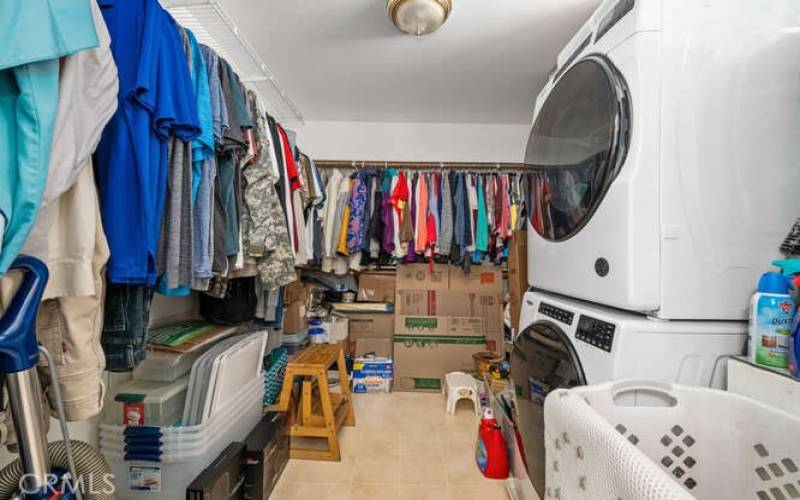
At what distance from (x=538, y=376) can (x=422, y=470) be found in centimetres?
101

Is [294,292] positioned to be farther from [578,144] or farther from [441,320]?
[578,144]

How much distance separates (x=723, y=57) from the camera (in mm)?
735

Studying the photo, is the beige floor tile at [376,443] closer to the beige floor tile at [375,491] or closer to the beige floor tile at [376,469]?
the beige floor tile at [376,469]

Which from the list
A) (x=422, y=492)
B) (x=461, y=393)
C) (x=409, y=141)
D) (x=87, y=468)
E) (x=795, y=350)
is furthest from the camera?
(x=409, y=141)

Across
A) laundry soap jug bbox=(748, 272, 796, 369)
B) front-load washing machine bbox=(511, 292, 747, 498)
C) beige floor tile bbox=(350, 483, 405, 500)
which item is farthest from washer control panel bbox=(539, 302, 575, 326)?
beige floor tile bbox=(350, 483, 405, 500)

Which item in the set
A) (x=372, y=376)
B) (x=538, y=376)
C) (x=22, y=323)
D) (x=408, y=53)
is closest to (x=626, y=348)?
(x=538, y=376)

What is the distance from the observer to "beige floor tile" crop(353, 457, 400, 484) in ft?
5.02

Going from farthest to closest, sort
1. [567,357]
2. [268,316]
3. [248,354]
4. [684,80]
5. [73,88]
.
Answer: [268,316] → [248,354] → [567,357] → [684,80] → [73,88]

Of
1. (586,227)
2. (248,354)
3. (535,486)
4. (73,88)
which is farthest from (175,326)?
(586,227)

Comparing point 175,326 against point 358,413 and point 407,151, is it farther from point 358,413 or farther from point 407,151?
point 407,151

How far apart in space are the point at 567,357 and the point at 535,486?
0.50 meters

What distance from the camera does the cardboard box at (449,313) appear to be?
8.87 ft

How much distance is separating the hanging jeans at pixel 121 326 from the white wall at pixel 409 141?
7.52 ft

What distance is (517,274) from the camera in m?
2.29
